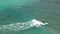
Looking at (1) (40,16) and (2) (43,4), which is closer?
(1) (40,16)

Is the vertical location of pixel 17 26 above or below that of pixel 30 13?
below

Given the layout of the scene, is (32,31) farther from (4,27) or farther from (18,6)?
(18,6)

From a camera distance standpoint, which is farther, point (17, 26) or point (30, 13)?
point (30, 13)

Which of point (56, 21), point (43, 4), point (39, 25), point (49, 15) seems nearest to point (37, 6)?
point (43, 4)

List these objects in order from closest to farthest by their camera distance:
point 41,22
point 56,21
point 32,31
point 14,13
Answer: point 32,31 → point 41,22 → point 56,21 → point 14,13

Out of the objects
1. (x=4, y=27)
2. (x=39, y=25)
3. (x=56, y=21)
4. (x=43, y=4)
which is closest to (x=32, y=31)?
A: (x=39, y=25)

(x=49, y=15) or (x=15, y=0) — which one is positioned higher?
(x=15, y=0)

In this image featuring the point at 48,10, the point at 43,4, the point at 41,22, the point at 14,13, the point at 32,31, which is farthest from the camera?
the point at 43,4
